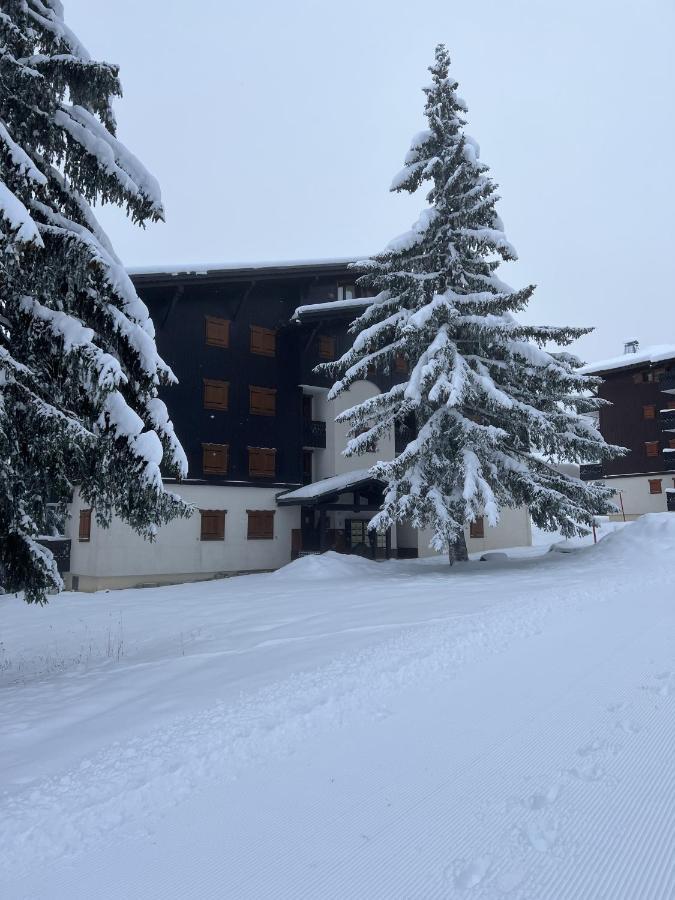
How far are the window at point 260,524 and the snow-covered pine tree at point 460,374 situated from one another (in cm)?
869

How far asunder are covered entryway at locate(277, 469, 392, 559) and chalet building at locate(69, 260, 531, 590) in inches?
2.5

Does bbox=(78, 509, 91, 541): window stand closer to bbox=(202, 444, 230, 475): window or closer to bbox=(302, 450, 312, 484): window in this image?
bbox=(202, 444, 230, 475): window

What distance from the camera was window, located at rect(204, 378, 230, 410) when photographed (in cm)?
2458

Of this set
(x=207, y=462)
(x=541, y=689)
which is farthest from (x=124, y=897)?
(x=207, y=462)

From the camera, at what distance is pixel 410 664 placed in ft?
20.6

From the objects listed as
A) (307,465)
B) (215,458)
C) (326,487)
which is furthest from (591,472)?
(215,458)

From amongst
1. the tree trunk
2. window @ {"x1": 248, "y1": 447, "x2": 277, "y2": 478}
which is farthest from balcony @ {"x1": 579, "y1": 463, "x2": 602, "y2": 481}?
the tree trunk

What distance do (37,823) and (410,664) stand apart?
12.4 ft

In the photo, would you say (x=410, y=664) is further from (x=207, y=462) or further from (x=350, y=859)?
(x=207, y=462)

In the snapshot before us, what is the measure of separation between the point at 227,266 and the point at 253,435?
7070mm

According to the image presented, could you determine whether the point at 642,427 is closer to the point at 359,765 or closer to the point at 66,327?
the point at 66,327

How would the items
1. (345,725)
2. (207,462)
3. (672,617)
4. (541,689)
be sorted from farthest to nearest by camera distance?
1. (207,462)
2. (672,617)
3. (541,689)
4. (345,725)

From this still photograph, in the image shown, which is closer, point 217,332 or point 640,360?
point 217,332

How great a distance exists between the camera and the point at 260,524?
2523cm
